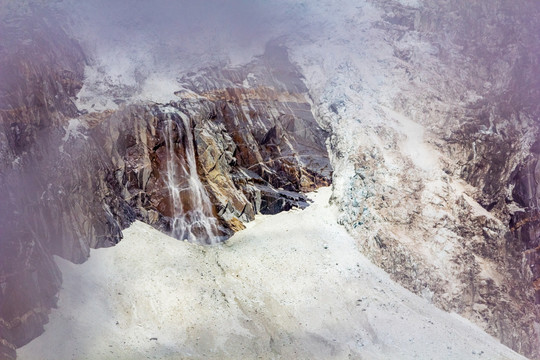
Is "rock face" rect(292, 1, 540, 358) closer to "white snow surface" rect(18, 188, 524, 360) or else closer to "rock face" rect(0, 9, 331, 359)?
"white snow surface" rect(18, 188, 524, 360)

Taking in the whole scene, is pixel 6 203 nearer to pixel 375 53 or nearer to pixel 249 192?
pixel 249 192

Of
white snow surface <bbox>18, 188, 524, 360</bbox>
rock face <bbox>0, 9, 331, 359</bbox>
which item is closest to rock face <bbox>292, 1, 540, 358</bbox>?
white snow surface <bbox>18, 188, 524, 360</bbox>

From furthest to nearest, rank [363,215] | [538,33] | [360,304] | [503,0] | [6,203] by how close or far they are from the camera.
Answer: [503,0] < [538,33] < [363,215] < [360,304] < [6,203]

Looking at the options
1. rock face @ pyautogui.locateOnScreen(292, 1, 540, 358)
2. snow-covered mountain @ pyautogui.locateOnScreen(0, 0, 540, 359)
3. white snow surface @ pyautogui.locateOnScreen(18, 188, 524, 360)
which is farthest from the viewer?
rock face @ pyautogui.locateOnScreen(292, 1, 540, 358)

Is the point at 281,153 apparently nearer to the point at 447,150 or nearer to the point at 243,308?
the point at 447,150

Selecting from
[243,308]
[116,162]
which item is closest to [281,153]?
[116,162]

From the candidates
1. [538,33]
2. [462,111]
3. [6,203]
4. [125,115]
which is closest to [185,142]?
[125,115]

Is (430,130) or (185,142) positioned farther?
(430,130)
